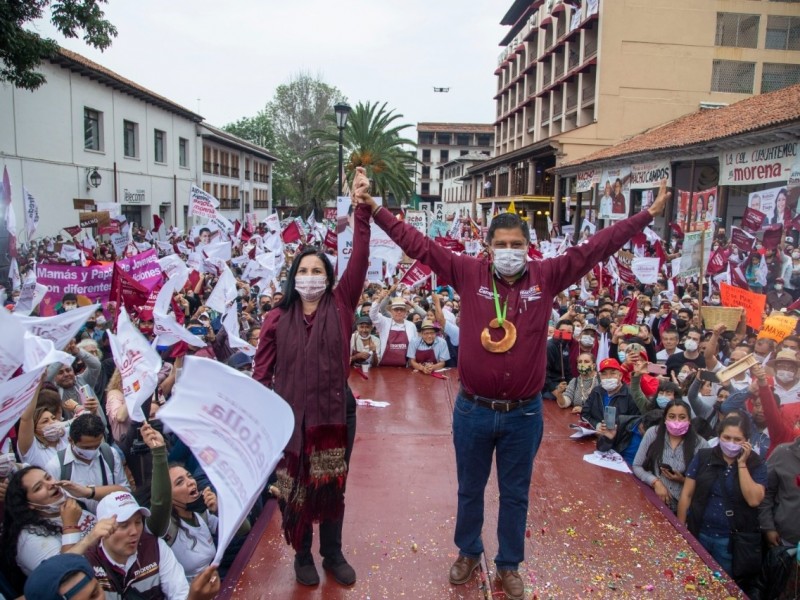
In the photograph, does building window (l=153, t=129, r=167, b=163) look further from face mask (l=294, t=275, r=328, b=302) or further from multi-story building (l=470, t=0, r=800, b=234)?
face mask (l=294, t=275, r=328, b=302)

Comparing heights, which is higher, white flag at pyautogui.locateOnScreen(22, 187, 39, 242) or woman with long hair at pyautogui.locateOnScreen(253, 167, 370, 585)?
white flag at pyautogui.locateOnScreen(22, 187, 39, 242)

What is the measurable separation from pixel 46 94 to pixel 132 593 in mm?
22147

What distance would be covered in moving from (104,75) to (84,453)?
77.5 ft

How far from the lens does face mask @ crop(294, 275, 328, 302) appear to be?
10.9 feet

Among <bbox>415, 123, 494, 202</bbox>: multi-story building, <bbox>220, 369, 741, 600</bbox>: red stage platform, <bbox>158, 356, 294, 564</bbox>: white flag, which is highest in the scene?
<bbox>415, 123, 494, 202</bbox>: multi-story building

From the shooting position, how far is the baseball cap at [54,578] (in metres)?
2.66

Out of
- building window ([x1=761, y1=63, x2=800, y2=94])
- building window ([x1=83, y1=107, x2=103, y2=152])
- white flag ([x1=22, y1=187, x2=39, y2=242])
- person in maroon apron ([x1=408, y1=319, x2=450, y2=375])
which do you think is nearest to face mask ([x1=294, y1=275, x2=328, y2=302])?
person in maroon apron ([x1=408, y1=319, x2=450, y2=375])

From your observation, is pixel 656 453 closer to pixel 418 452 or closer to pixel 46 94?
pixel 418 452

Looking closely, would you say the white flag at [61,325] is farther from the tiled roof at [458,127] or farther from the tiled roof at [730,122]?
the tiled roof at [458,127]

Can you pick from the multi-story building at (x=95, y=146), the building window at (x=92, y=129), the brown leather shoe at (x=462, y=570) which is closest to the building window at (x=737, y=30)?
the multi-story building at (x=95, y=146)

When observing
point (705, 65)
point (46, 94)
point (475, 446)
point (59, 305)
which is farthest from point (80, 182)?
point (705, 65)

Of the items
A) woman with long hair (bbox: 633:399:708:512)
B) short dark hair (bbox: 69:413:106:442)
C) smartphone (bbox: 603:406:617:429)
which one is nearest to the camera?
short dark hair (bbox: 69:413:106:442)

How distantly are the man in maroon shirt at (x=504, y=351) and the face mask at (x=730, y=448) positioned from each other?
5.92ft

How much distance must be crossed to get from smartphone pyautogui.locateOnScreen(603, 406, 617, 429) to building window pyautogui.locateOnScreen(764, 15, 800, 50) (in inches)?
1283
